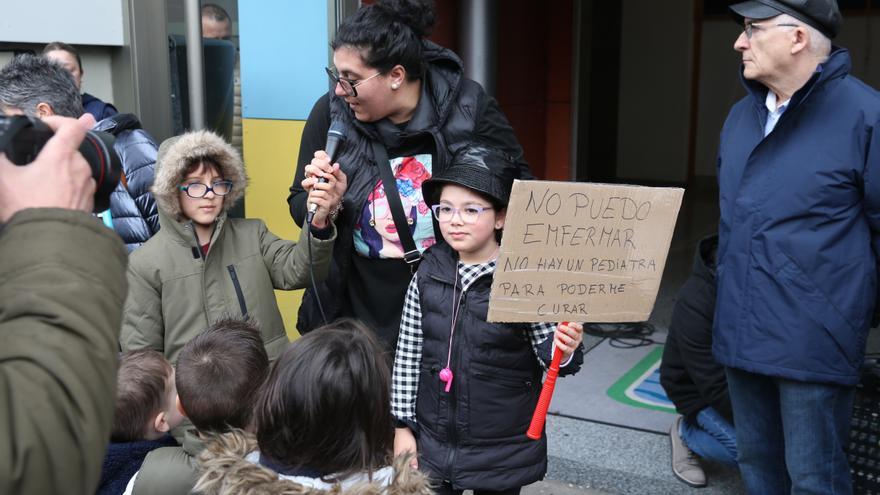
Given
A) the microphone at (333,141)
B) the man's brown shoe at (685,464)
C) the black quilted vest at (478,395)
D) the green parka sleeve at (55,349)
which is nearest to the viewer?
the green parka sleeve at (55,349)

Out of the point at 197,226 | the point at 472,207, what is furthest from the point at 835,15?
the point at 197,226

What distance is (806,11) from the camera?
2.55m

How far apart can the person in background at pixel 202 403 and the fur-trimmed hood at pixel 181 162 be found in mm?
840

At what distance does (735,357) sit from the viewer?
2.82 m

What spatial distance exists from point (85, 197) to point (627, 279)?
1.52 metres

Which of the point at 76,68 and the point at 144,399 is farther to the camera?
the point at 76,68

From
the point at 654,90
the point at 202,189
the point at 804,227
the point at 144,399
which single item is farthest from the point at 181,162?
the point at 654,90

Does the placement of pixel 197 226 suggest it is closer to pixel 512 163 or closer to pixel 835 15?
pixel 512 163

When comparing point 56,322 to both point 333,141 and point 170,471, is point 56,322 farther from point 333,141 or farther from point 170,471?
point 333,141

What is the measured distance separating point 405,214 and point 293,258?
1.38ft

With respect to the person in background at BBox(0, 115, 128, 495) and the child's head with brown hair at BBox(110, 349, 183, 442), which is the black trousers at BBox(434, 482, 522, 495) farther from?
the person in background at BBox(0, 115, 128, 495)

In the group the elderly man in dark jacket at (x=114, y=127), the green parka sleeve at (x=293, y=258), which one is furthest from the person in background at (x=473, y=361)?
the elderly man in dark jacket at (x=114, y=127)

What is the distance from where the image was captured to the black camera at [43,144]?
46.7 inches

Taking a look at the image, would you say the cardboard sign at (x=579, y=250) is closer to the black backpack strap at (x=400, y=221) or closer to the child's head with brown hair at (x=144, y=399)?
the black backpack strap at (x=400, y=221)
